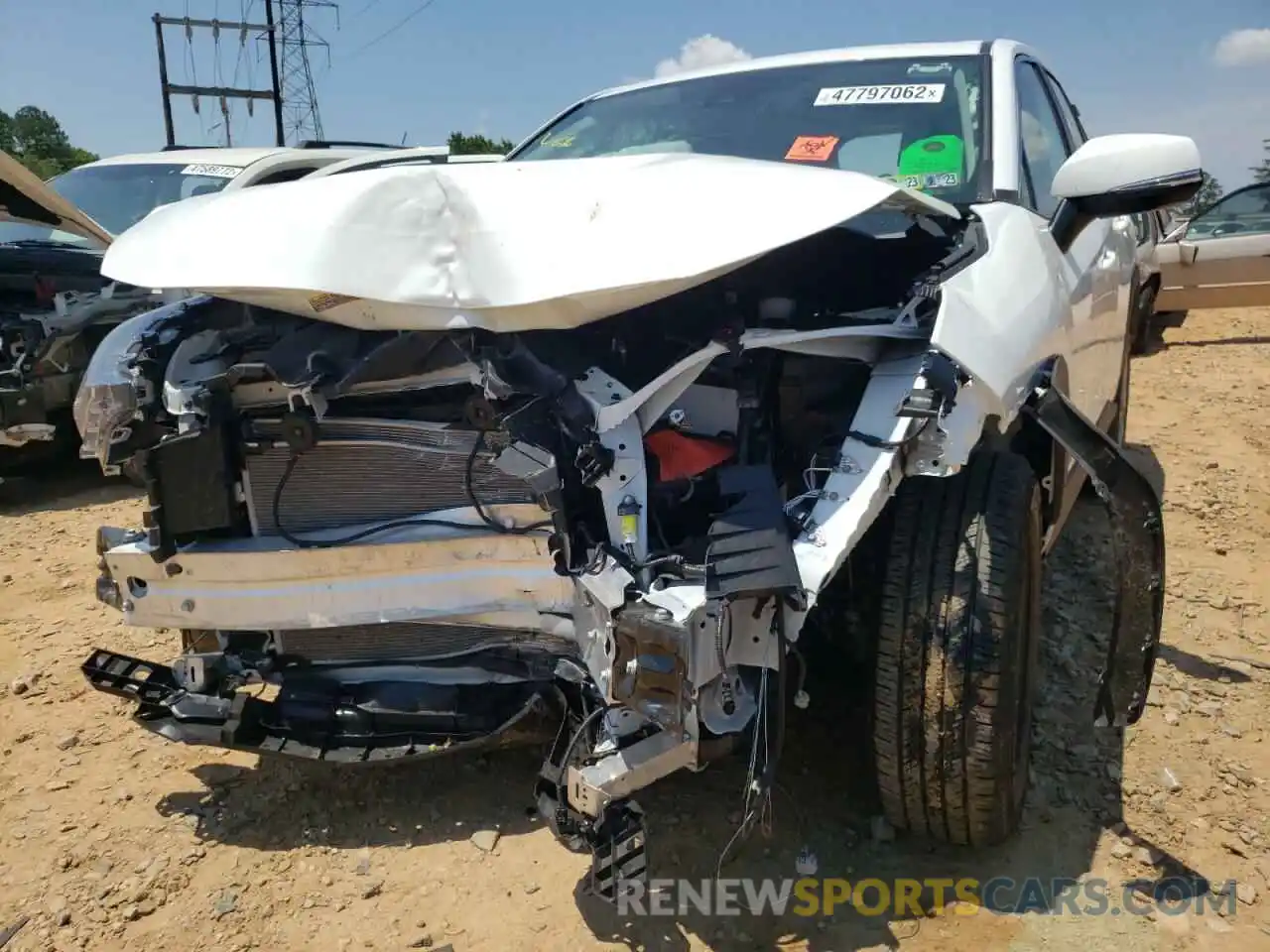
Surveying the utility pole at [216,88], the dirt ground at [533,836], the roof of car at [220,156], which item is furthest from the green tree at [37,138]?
the dirt ground at [533,836]

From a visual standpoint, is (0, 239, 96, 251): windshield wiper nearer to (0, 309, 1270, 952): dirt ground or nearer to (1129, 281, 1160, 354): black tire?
(0, 309, 1270, 952): dirt ground

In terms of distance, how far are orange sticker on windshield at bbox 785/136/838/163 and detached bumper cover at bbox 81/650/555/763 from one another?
1.60 meters

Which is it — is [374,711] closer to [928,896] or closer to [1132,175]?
[928,896]

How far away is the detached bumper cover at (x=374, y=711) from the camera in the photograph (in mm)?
2225

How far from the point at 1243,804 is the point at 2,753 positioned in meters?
3.38

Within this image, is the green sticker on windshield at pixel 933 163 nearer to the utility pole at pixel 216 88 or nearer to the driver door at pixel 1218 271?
the driver door at pixel 1218 271

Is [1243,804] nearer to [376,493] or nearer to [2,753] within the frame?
[376,493]

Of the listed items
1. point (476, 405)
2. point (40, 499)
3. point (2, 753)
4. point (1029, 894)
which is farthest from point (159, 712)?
point (40, 499)

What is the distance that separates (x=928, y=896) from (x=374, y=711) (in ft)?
4.38

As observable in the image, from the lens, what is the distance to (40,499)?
5254mm

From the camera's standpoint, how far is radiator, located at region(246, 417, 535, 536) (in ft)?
6.90

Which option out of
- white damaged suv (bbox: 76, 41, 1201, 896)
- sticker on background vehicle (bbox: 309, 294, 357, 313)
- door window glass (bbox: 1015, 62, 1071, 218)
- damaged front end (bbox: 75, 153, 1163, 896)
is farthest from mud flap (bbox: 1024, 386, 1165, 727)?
sticker on background vehicle (bbox: 309, 294, 357, 313)

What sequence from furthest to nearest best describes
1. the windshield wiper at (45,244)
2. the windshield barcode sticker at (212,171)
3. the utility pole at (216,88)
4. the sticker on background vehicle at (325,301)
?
the utility pole at (216,88), the windshield barcode sticker at (212,171), the windshield wiper at (45,244), the sticker on background vehicle at (325,301)

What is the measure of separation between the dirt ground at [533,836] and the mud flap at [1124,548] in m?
0.43
